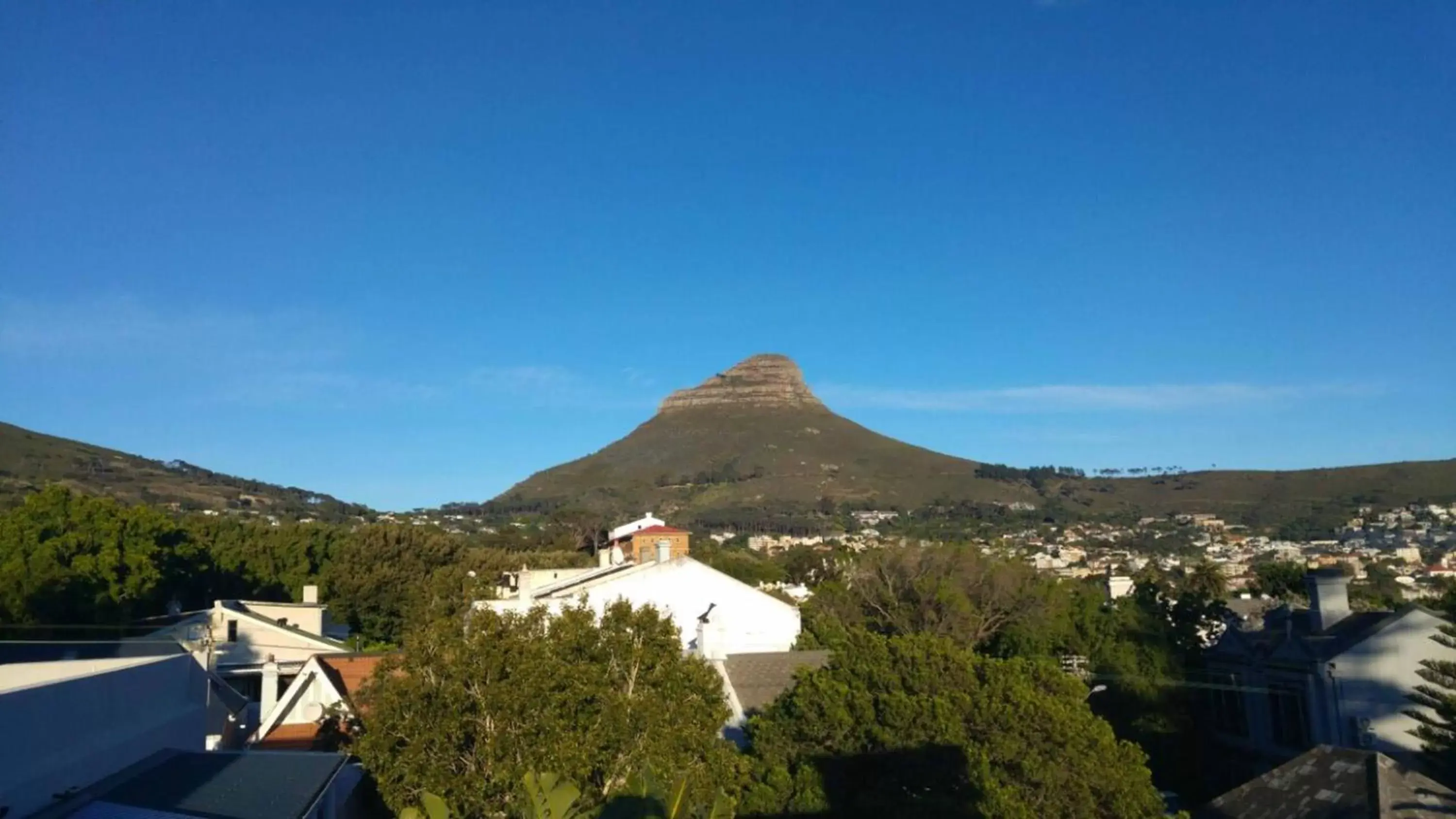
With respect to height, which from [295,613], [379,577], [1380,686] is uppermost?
[379,577]

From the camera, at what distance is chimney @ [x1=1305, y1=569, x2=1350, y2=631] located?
3375cm

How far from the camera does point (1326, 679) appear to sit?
30594 mm

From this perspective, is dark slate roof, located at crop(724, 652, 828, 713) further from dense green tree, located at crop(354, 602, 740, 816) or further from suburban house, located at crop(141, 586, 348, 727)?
suburban house, located at crop(141, 586, 348, 727)

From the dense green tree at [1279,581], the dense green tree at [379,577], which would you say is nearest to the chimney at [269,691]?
the dense green tree at [379,577]

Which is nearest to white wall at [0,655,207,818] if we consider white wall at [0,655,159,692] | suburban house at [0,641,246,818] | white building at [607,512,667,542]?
suburban house at [0,641,246,818]

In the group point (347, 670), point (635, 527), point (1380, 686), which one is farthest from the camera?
point (635, 527)

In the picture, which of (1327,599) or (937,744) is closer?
(937,744)

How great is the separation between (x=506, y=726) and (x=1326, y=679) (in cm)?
2364

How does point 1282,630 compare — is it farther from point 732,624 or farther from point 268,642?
point 268,642

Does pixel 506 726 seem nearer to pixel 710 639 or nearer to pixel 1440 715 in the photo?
pixel 710 639

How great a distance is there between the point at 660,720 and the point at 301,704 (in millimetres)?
13973

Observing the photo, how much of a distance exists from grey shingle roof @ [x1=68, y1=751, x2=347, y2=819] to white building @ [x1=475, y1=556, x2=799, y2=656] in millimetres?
22782

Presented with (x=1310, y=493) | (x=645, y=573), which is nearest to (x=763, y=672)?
(x=645, y=573)

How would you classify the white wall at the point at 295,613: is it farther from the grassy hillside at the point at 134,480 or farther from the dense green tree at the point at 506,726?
the grassy hillside at the point at 134,480
